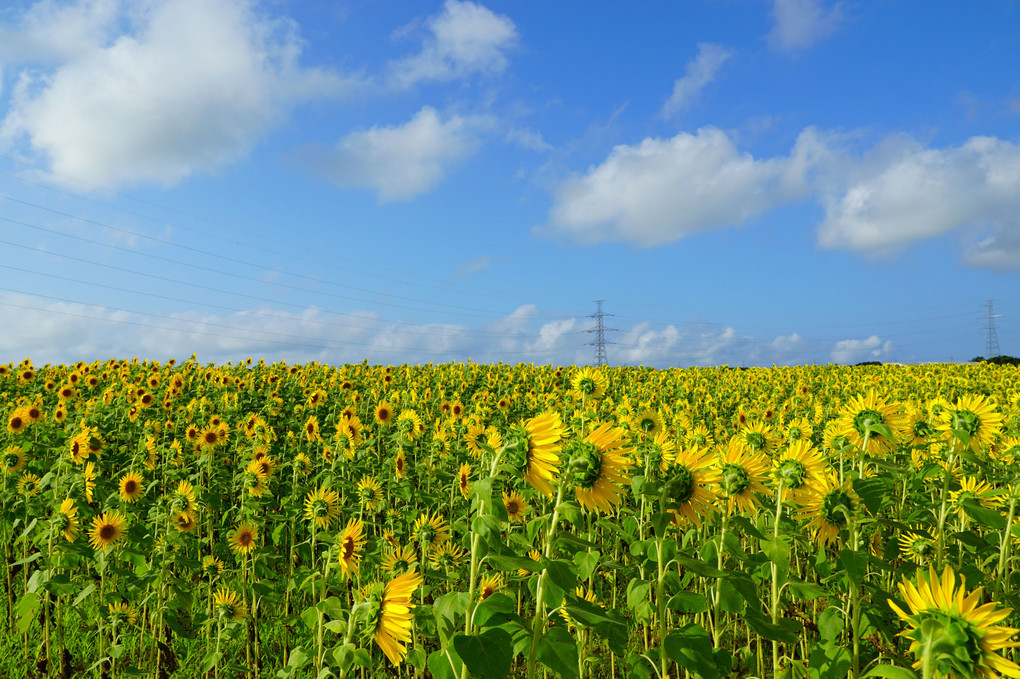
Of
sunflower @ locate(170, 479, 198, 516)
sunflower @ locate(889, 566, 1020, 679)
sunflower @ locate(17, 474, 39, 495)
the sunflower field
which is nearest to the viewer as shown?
sunflower @ locate(889, 566, 1020, 679)

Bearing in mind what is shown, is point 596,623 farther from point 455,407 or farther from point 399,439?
point 455,407

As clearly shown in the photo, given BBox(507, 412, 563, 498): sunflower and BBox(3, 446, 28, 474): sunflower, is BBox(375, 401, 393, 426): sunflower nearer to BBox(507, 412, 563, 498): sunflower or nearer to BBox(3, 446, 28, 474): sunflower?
BBox(3, 446, 28, 474): sunflower

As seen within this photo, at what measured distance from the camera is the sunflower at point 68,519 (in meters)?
→ 4.03

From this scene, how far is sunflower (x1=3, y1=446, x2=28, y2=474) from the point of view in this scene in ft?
19.1

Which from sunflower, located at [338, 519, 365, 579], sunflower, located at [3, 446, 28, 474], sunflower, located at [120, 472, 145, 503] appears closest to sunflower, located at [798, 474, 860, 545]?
sunflower, located at [338, 519, 365, 579]

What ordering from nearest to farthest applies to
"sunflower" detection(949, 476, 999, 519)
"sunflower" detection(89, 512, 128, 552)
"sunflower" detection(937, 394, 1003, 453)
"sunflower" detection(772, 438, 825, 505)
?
"sunflower" detection(772, 438, 825, 505), "sunflower" detection(949, 476, 999, 519), "sunflower" detection(937, 394, 1003, 453), "sunflower" detection(89, 512, 128, 552)

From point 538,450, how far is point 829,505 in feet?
5.08

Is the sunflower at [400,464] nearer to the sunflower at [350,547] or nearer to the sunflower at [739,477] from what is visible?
the sunflower at [350,547]

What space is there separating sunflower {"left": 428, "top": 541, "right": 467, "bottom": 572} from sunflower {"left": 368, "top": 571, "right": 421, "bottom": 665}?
1.97m

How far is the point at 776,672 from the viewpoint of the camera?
2967 millimetres

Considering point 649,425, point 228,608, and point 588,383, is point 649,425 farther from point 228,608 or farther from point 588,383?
point 228,608

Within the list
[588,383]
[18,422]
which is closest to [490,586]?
[588,383]

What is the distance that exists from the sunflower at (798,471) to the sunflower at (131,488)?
485cm

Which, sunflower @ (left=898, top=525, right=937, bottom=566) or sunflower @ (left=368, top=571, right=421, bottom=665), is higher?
sunflower @ (left=368, top=571, right=421, bottom=665)
